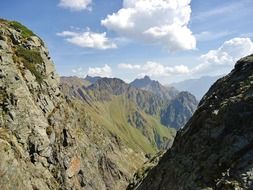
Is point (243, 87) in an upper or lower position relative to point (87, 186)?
upper

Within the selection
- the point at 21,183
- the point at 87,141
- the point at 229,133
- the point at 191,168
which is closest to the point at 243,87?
the point at 229,133

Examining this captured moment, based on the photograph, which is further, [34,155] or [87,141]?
[87,141]

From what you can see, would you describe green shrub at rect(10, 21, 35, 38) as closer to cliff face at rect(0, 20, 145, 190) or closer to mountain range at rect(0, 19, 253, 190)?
cliff face at rect(0, 20, 145, 190)

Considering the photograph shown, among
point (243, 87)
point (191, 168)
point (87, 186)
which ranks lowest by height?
point (87, 186)

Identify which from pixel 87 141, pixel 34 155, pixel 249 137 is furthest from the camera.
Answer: pixel 87 141

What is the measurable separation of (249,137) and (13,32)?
74723mm

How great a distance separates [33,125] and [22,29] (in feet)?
117

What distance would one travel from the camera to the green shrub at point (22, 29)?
9192 centimetres

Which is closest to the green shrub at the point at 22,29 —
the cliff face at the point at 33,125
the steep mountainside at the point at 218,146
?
the cliff face at the point at 33,125

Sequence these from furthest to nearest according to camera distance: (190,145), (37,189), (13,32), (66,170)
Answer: (13,32), (66,170), (37,189), (190,145)

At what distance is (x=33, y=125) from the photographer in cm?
7000

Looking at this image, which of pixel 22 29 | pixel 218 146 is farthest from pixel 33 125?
pixel 218 146

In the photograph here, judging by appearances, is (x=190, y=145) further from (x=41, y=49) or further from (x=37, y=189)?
(x=41, y=49)

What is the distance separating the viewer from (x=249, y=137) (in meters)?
21.9
